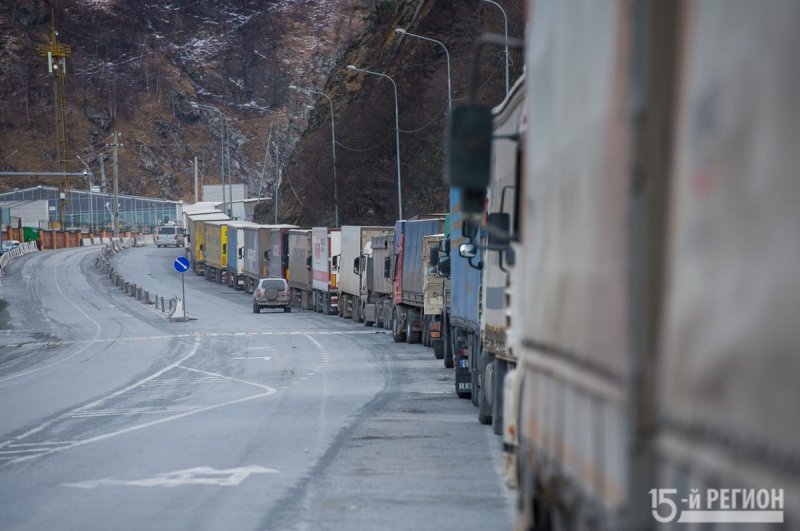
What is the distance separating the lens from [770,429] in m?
2.59

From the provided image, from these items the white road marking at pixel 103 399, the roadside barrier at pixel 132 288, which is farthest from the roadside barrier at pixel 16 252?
the white road marking at pixel 103 399

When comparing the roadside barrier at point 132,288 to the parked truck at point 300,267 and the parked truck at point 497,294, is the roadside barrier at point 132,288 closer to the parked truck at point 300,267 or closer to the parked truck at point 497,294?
the parked truck at point 300,267

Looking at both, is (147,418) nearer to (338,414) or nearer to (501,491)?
(338,414)

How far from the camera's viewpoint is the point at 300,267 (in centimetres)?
6438

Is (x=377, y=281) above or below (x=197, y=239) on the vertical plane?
below

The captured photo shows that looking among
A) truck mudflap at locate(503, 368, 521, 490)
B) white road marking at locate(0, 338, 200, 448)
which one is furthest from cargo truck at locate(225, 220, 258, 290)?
truck mudflap at locate(503, 368, 521, 490)

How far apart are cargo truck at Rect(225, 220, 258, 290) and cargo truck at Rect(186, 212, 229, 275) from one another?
12044mm

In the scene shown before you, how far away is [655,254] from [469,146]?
95.5 inches

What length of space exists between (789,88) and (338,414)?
706 inches

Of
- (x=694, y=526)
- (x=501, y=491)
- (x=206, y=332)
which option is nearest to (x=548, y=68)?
(x=694, y=526)

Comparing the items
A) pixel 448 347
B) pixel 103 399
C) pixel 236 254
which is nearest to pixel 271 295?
pixel 236 254

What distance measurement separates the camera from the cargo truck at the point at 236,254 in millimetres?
78500

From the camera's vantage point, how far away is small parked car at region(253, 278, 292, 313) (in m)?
61.7

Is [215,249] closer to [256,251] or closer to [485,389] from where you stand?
[256,251]
